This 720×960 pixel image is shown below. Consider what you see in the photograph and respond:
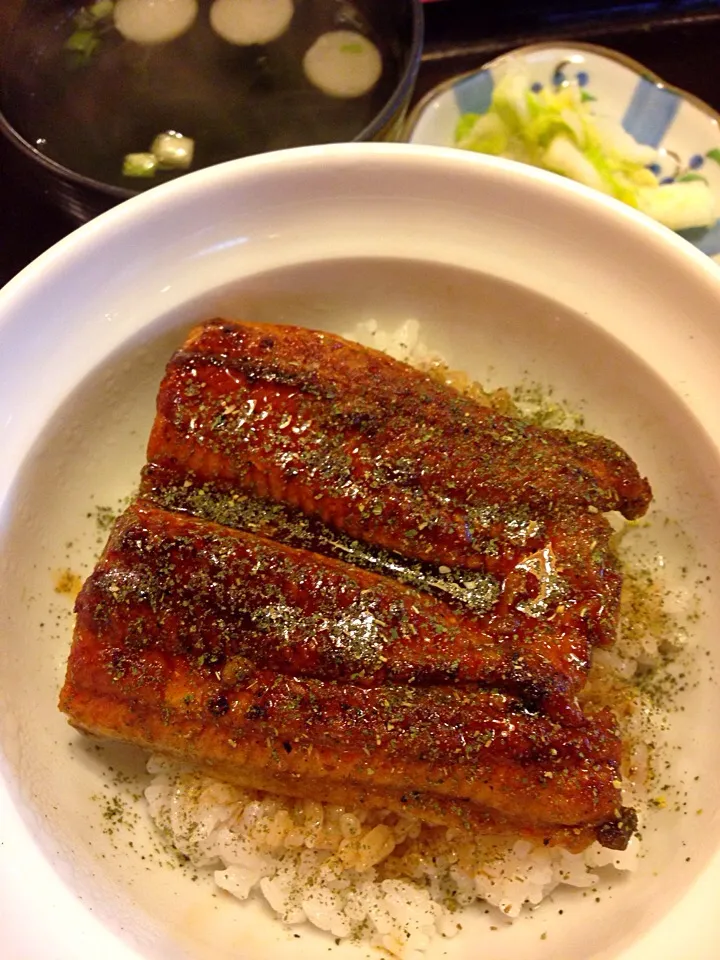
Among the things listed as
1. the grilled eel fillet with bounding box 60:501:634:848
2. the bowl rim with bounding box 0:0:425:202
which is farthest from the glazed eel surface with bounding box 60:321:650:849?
the bowl rim with bounding box 0:0:425:202

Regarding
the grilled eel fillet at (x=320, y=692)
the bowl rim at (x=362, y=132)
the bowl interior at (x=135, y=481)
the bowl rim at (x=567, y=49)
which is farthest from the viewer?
the bowl rim at (x=567, y=49)

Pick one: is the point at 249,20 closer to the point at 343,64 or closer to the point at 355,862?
the point at 343,64

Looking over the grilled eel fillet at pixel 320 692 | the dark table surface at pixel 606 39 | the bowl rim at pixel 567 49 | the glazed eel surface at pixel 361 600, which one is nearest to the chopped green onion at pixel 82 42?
the bowl rim at pixel 567 49

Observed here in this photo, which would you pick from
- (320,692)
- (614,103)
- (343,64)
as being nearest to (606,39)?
(614,103)

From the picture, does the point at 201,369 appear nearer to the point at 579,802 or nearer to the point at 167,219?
the point at 167,219

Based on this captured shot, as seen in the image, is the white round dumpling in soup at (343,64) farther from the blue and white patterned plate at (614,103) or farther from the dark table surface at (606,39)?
the dark table surface at (606,39)
